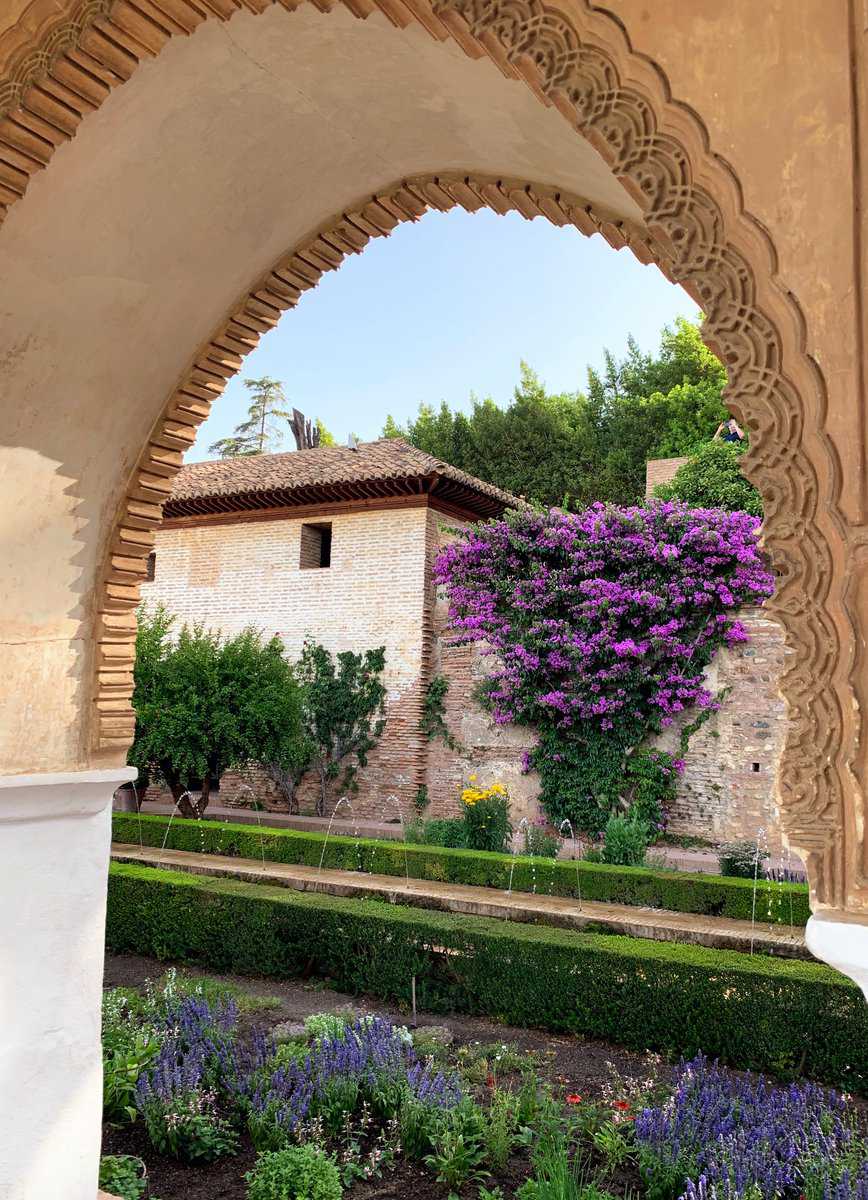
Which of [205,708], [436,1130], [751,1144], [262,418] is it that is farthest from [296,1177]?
[262,418]

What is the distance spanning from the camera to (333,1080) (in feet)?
14.7

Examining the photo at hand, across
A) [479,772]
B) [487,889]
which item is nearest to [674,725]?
[479,772]

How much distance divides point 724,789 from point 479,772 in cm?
324

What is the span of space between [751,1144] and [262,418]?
31.9 meters

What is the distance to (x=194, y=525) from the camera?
1570 cm

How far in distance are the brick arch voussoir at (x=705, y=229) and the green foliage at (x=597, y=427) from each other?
20.2m

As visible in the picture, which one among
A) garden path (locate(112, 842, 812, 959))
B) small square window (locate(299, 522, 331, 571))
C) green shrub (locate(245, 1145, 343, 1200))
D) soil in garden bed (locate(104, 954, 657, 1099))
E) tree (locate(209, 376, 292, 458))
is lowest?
soil in garden bed (locate(104, 954, 657, 1099))

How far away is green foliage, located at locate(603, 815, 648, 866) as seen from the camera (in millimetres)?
9336

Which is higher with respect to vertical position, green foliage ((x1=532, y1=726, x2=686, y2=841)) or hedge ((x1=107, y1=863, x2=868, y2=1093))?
green foliage ((x1=532, y1=726, x2=686, y2=841))

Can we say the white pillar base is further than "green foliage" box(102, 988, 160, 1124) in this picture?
No

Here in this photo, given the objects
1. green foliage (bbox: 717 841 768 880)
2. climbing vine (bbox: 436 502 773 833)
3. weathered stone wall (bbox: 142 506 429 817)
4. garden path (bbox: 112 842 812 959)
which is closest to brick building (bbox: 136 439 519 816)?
weathered stone wall (bbox: 142 506 429 817)

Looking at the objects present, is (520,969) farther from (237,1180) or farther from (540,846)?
(540,846)

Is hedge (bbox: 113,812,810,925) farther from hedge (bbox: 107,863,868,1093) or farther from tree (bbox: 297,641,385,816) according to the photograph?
tree (bbox: 297,641,385,816)

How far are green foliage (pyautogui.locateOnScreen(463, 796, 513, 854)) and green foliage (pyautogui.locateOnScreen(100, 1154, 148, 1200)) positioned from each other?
6.53 meters
